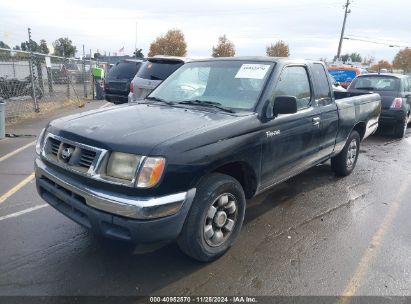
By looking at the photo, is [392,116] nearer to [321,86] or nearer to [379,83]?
[379,83]

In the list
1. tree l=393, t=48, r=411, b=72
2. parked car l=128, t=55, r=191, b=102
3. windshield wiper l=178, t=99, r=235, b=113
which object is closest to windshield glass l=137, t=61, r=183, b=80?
parked car l=128, t=55, r=191, b=102

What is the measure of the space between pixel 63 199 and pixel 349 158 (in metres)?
4.64

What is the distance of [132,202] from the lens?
2.68 metres

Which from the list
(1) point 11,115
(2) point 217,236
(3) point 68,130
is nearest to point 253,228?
(2) point 217,236

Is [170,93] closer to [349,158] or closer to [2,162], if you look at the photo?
[349,158]

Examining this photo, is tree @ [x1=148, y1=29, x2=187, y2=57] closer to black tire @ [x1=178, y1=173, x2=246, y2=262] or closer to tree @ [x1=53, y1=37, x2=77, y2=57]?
tree @ [x1=53, y1=37, x2=77, y2=57]

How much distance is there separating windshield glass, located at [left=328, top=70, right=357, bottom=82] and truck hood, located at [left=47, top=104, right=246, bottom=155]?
17.4 metres

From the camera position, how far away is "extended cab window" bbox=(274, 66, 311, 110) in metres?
4.07

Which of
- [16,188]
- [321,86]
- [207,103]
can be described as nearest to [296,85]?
[321,86]

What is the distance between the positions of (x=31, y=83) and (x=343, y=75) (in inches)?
602

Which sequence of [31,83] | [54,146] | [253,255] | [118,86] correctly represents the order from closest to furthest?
1. [54,146]
2. [253,255]
3. [31,83]
4. [118,86]

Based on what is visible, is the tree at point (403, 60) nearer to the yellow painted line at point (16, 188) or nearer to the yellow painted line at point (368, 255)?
the yellow painted line at point (368, 255)

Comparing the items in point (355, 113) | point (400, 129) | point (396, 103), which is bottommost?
point (400, 129)

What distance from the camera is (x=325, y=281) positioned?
3.14 metres
